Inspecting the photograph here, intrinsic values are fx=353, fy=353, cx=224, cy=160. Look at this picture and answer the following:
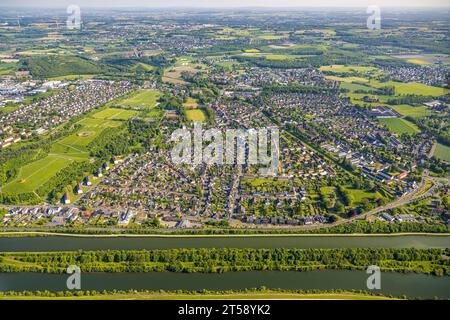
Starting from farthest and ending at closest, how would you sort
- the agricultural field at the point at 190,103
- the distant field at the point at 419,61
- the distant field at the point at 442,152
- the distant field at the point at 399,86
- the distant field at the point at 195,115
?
1. the distant field at the point at 419,61
2. the distant field at the point at 399,86
3. the agricultural field at the point at 190,103
4. the distant field at the point at 195,115
5. the distant field at the point at 442,152

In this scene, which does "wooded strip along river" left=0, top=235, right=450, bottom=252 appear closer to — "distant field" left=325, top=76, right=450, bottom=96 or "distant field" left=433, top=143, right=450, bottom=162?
"distant field" left=433, top=143, right=450, bottom=162

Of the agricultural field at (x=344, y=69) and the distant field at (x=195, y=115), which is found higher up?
the agricultural field at (x=344, y=69)

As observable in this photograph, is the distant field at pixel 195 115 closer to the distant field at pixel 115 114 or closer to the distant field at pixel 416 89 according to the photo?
the distant field at pixel 115 114

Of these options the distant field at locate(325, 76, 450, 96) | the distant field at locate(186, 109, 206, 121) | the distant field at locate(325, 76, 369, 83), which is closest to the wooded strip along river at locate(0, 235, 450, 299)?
the distant field at locate(186, 109, 206, 121)

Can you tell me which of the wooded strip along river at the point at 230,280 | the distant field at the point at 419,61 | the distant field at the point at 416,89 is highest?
the distant field at the point at 419,61

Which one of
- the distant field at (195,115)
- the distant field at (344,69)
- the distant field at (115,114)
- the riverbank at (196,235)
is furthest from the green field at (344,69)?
the riverbank at (196,235)

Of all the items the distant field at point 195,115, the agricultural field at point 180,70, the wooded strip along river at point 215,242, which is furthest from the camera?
the agricultural field at point 180,70

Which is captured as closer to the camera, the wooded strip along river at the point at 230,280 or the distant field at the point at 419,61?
the wooded strip along river at the point at 230,280
